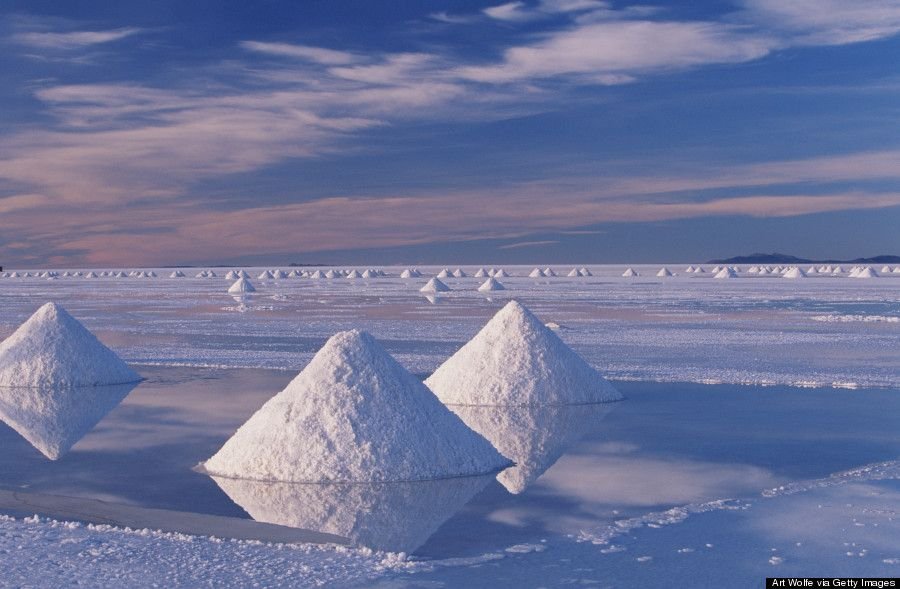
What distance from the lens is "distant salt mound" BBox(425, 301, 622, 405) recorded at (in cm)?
1203

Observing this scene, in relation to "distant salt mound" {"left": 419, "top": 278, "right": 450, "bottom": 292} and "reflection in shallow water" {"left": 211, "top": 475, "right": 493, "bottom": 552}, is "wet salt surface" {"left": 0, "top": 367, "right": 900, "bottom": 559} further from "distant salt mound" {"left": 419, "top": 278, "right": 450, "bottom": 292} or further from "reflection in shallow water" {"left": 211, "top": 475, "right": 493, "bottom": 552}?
"distant salt mound" {"left": 419, "top": 278, "right": 450, "bottom": 292}

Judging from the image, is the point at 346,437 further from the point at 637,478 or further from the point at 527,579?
the point at 527,579

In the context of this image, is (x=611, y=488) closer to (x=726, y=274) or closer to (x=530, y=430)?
(x=530, y=430)

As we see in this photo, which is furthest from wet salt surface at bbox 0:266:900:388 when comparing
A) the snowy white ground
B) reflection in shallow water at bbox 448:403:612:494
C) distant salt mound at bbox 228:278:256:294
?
distant salt mound at bbox 228:278:256:294

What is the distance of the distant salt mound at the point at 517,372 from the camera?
39.5 ft

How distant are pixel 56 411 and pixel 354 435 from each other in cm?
528

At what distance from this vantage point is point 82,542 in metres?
6.17

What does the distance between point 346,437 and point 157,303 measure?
33.7 meters

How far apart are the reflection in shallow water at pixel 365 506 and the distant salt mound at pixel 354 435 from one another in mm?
150

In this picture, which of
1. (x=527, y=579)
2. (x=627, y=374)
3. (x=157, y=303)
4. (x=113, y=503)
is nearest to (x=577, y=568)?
(x=527, y=579)

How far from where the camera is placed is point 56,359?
563 inches

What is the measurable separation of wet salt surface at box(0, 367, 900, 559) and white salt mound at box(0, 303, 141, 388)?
184 cm

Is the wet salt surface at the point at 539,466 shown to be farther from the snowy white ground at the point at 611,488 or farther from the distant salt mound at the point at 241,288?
the distant salt mound at the point at 241,288

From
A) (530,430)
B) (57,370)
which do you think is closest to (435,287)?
(57,370)
